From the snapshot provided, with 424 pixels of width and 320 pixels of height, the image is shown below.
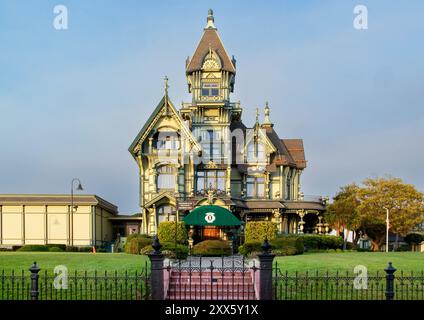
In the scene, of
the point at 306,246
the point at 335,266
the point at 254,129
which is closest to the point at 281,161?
the point at 254,129

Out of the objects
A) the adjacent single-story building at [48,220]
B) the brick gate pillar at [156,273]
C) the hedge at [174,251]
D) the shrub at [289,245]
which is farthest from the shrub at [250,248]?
the adjacent single-story building at [48,220]

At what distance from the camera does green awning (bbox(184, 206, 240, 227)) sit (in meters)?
37.2

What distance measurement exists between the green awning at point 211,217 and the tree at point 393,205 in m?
12.8

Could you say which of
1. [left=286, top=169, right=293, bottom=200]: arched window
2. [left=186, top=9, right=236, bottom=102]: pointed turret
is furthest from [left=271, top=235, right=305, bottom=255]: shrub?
[left=186, top=9, right=236, bottom=102]: pointed turret

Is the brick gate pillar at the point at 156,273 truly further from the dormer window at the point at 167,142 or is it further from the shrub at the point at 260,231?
the dormer window at the point at 167,142

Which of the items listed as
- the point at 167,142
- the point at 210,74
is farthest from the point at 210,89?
the point at 167,142

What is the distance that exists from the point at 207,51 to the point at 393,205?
20.3 metres

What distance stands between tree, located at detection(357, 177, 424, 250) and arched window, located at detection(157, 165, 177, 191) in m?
15.5

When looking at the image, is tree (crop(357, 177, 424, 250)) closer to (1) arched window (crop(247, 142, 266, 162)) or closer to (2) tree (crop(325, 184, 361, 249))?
(2) tree (crop(325, 184, 361, 249))

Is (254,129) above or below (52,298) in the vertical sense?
above

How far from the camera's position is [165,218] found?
142 feet

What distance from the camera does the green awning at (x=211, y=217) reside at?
37.2 m
